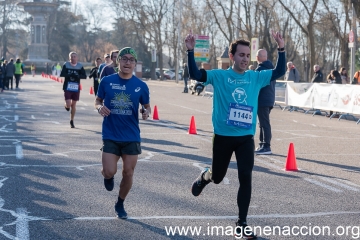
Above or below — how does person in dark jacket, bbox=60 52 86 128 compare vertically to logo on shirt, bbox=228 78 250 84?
below

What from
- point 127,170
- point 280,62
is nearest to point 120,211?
point 127,170

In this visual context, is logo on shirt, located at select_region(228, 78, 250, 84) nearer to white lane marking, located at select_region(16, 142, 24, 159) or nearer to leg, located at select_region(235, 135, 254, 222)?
leg, located at select_region(235, 135, 254, 222)

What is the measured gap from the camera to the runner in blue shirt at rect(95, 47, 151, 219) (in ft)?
24.0

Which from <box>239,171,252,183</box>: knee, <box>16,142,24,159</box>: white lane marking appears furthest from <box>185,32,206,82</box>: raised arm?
<box>16,142,24,159</box>: white lane marking

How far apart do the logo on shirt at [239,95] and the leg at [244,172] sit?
37 cm

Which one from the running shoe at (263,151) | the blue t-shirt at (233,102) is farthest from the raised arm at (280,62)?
the running shoe at (263,151)

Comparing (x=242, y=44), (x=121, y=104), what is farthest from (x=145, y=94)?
(x=242, y=44)

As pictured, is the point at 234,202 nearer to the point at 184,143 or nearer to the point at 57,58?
the point at 184,143

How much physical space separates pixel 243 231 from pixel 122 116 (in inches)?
69.2

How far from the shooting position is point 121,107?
731 centimetres

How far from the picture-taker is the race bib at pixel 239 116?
6.88 metres

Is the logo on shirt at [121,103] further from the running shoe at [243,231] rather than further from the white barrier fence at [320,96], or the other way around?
the white barrier fence at [320,96]

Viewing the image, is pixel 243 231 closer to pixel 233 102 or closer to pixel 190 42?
pixel 233 102

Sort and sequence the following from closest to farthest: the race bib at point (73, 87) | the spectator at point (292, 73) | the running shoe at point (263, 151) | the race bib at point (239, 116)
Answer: the race bib at point (239, 116), the running shoe at point (263, 151), the race bib at point (73, 87), the spectator at point (292, 73)
